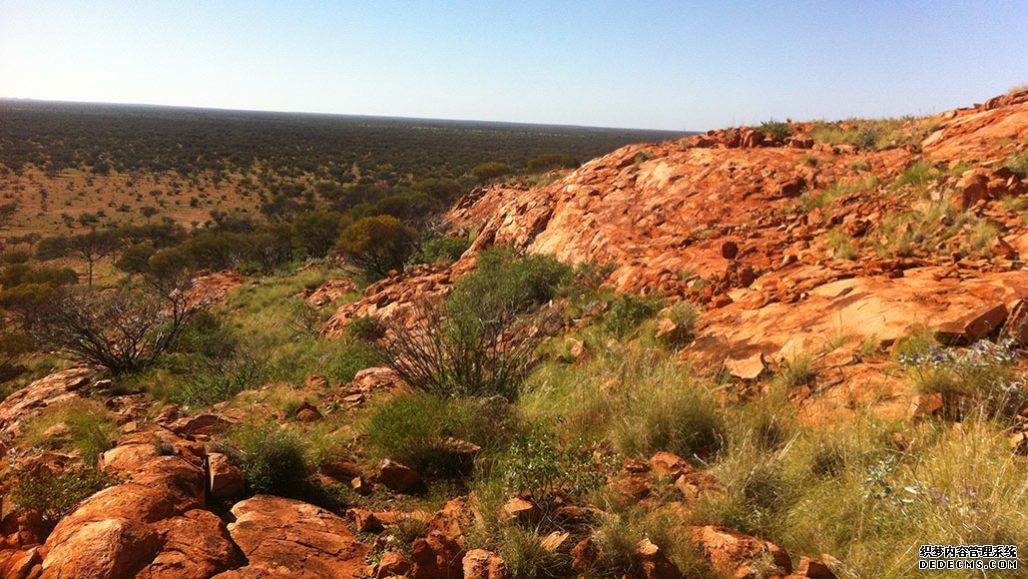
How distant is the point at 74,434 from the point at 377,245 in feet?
41.5

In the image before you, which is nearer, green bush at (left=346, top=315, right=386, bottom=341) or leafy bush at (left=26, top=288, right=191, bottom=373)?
leafy bush at (left=26, top=288, right=191, bottom=373)

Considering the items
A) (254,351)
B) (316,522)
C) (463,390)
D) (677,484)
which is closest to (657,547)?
(677,484)

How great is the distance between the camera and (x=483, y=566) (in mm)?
2227

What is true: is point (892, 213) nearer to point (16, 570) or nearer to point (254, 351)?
point (16, 570)

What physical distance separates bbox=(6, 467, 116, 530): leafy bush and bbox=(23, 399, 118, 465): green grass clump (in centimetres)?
55

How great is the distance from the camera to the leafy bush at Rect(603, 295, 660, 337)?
6.16 meters

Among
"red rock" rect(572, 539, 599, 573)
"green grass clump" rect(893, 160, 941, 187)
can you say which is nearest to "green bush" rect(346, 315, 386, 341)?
"red rock" rect(572, 539, 599, 573)

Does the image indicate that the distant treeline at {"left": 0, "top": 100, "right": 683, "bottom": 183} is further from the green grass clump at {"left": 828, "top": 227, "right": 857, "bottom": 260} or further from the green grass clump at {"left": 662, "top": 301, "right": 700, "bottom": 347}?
the green grass clump at {"left": 662, "top": 301, "right": 700, "bottom": 347}

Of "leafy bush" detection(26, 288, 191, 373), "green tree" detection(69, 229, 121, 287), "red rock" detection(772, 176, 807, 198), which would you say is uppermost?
"red rock" detection(772, 176, 807, 198)

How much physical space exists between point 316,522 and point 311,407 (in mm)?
2250

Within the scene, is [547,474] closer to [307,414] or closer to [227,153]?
[307,414]

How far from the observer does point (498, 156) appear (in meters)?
65.1

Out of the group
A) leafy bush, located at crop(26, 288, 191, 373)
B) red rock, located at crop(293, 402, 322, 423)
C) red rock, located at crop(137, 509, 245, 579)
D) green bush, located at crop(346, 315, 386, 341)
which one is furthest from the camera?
green bush, located at crop(346, 315, 386, 341)

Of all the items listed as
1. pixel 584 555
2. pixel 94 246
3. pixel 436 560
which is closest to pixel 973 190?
pixel 584 555
